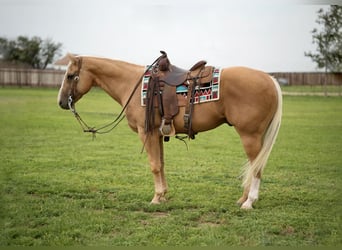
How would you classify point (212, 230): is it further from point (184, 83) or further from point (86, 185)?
point (86, 185)

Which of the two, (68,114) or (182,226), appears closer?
(182,226)

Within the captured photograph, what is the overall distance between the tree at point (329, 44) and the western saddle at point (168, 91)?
167cm

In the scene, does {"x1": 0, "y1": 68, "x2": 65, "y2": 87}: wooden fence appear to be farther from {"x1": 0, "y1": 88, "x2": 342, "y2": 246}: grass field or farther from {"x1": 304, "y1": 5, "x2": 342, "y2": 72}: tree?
{"x1": 304, "y1": 5, "x2": 342, "y2": 72}: tree

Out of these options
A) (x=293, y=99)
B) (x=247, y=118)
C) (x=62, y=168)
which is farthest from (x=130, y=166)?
(x=293, y=99)

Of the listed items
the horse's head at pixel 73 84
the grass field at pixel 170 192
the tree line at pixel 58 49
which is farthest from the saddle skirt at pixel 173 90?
the tree line at pixel 58 49

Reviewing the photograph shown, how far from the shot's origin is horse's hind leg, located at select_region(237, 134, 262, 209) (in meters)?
3.79

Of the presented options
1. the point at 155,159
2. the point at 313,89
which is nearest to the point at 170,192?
the point at 155,159

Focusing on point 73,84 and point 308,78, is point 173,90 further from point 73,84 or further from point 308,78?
point 308,78

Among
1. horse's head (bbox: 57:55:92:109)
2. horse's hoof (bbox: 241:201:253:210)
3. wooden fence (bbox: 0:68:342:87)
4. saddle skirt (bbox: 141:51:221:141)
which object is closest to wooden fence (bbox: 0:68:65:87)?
wooden fence (bbox: 0:68:342:87)

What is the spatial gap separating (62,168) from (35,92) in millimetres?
1581

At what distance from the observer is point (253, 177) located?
12.8ft

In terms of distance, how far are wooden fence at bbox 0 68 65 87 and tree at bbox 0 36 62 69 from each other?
25 cm

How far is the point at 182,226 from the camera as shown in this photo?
3.36 meters

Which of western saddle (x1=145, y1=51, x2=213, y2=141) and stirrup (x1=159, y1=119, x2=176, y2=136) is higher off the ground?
western saddle (x1=145, y1=51, x2=213, y2=141)
